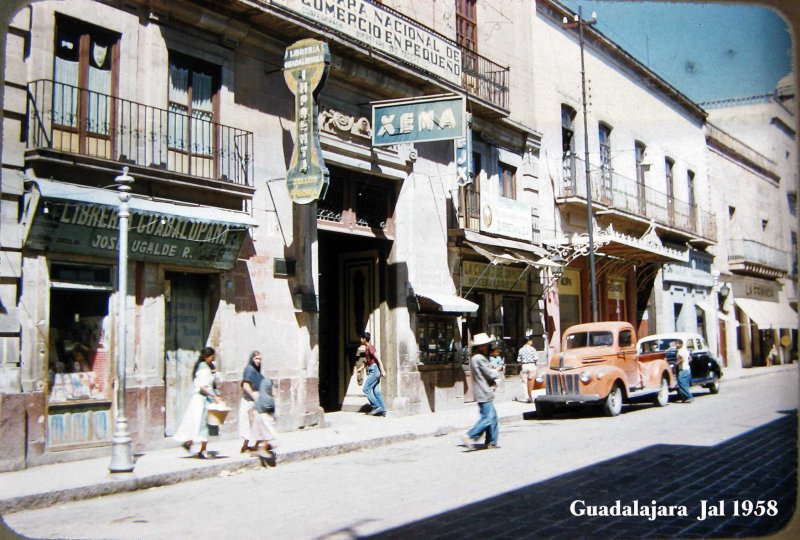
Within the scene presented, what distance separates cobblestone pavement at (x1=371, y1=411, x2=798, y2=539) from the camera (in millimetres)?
6672

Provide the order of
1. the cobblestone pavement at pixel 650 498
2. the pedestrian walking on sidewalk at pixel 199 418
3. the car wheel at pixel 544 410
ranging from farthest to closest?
the car wheel at pixel 544 410 < the pedestrian walking on sidewalk at pixel 199 418 < the cobblestone pavement at pixel 650 498

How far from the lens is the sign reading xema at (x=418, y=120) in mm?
16625

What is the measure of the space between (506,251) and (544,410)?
534 centimetres

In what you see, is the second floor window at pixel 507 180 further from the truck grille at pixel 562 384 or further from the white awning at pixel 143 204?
the white awning at pixel 143 204

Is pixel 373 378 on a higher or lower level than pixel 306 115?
lower

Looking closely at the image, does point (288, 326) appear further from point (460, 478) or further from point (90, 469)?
point (460, 478)

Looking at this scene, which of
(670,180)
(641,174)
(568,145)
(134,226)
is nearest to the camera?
(134,226)

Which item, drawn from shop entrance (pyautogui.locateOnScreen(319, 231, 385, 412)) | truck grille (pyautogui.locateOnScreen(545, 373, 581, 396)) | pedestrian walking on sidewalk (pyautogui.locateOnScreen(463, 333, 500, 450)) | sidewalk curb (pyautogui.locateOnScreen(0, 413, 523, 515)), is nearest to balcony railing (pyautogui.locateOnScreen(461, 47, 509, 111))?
shop entrance (pyautogui.locateOnScreen(319, 231, 385, 412))

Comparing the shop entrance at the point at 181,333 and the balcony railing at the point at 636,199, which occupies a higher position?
the balcony railing at the point at 636,199

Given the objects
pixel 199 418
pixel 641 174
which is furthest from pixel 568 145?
pixel 199 418

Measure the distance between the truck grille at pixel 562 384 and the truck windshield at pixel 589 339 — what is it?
5.60 ft

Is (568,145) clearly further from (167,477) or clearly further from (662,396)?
(167,477)

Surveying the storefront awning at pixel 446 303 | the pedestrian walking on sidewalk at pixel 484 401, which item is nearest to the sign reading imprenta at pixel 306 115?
the pedestrian walking on sidewalk at pixel 484 401

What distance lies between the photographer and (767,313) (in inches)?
1564
